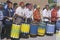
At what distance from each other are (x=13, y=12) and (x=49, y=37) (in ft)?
4.16

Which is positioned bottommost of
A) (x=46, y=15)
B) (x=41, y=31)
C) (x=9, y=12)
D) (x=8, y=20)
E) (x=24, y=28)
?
(x=41, y=31)

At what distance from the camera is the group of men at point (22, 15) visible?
4848 millimetres

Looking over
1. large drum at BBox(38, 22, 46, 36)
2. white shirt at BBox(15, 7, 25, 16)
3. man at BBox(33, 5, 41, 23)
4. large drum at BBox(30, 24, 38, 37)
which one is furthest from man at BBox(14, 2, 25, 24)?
large drum at BBox(38, 22, 46, 36)

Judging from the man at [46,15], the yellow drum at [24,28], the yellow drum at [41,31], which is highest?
the man at [46,15]

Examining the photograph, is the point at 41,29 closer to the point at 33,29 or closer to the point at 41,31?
the point at 41,31

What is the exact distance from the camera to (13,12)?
5250 millimetres

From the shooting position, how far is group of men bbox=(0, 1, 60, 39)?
4848 millimetres

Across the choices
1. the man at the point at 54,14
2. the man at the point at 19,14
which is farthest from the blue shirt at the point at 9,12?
the man at the point at 54,14

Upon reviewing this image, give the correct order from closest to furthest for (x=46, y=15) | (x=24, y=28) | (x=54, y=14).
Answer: (x=24, y=28)
(x=54, y=14)
(x=46, y=15)

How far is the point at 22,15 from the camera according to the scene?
5285 millimetres

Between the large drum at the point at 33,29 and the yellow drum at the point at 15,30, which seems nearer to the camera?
the yellow drum at the point at 15,30

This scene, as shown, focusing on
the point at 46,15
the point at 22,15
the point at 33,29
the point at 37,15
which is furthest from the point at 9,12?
the point at 46,15

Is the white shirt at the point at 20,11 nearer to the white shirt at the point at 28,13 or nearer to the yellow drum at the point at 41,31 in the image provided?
the white shirt at the point at 28,13

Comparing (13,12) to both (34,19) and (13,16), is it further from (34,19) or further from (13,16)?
(34,19)
